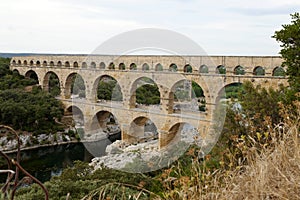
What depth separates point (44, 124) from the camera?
16406mm

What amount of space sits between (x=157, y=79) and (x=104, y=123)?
5.69 metres

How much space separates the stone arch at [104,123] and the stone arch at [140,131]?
1.39 metres

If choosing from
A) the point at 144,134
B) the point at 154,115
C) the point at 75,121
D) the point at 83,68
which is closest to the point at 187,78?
the point at 154,115

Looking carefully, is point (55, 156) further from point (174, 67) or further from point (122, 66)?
point (174, 67)

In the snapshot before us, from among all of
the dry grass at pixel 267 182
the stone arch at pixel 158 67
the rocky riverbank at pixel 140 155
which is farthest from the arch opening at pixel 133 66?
the dry grass at pixel 267 182

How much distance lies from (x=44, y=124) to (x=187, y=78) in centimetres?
781

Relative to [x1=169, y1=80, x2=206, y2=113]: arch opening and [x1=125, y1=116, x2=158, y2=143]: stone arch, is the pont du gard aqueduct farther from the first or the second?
[x1=169, y1=80, x2=206, y2=113]: arch opening

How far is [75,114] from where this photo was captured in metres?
18.4

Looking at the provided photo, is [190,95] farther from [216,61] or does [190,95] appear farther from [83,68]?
[83,68]

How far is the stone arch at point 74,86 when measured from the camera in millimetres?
18709

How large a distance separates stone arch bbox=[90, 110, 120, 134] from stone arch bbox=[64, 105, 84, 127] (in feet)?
3.22

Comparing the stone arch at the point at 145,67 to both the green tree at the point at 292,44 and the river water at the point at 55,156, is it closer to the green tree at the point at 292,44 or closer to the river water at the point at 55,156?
the river water at the point at 55,156

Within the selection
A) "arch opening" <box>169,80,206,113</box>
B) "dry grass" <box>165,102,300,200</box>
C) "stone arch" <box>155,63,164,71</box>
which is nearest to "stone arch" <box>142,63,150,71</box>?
"stone arch" <box>155,63,164,71</box>

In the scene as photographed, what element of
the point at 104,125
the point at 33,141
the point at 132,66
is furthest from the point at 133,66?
the point at 33,141
